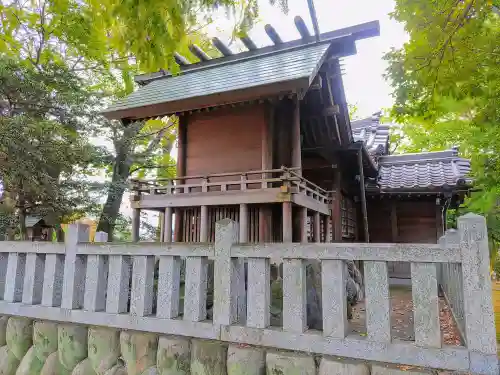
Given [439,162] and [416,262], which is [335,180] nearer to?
[439,162]

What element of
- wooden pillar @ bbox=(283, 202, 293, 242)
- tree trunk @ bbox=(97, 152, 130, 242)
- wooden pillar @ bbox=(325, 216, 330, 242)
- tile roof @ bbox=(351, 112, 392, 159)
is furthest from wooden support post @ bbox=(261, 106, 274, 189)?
tree trunk @ bbox=(97, 152, 130, 242)

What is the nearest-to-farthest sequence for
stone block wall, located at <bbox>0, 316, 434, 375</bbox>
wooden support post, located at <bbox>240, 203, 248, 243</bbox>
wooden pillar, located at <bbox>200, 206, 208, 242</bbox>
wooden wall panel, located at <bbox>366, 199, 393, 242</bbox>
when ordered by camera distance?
stone block wall, located at <bbox>0, 316, 434, 375</bbox>
wooden support post, located at <bbox>240, 203, 248, 243</bbox>
wooden pillar, located at <bbox>200, 206, 208, 242</bbox>
wooden wall panel, located at <bbox>366, 199, 393, 242</bbox>

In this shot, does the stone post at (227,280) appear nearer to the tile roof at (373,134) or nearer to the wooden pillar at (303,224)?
the wooden pillar at (303,224)

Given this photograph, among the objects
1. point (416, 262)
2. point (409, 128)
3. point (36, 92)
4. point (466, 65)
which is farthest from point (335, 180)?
point (409, 128)

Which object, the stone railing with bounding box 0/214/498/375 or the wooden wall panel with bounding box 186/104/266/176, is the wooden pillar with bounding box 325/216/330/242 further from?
the stone railing with bounding box 0/214/498/375

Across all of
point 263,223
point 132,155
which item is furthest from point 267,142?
point 132,155

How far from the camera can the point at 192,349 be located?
3391 mm

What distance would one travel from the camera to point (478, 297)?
251 cm

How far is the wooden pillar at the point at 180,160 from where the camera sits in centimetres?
911

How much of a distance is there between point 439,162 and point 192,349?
14.8 metres

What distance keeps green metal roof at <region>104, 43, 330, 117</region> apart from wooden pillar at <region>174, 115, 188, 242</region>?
1071mm

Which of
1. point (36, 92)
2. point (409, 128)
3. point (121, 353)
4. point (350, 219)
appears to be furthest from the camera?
point (409, 128)

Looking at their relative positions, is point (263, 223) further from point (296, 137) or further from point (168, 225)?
point (168, 225)

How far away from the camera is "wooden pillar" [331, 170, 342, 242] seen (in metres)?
11.0
